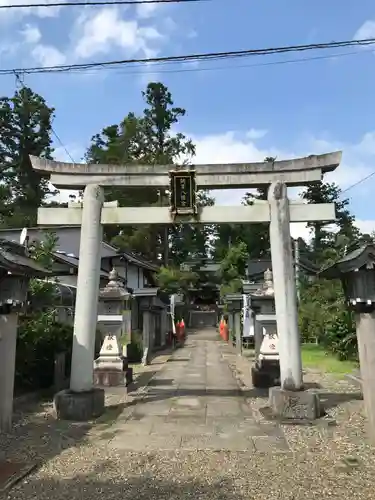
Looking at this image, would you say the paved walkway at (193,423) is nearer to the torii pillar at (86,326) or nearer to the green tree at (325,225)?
the torii pillar at (86,326)

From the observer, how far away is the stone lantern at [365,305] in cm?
705

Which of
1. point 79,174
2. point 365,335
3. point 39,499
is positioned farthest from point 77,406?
point 365,335

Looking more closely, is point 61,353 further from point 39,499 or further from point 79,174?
point 39,499

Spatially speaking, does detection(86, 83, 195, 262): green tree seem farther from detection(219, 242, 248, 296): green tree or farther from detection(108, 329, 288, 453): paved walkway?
detection(108, 329, 288, 453): paved walkway

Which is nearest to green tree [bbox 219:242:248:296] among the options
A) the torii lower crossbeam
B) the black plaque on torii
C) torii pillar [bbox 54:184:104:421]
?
the torii lower crossbeam

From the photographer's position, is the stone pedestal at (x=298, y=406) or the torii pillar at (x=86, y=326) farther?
the torii pillar at (x=86, y=326)

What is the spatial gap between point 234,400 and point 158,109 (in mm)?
37517

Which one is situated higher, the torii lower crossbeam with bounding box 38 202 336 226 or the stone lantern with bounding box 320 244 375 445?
the torii lower crossbeam with bounding box 38 202 336 226

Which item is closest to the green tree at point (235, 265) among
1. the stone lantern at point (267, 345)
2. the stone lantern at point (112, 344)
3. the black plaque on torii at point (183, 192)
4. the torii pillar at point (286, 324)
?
the stone lantern at point (267, 345)

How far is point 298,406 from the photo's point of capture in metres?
8.52

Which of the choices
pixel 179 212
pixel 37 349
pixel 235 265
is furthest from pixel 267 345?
pixel 235 265

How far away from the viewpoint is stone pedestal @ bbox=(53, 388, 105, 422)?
8688mm

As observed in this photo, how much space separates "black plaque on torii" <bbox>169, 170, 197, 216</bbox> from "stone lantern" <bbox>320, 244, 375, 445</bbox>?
10.5 feet

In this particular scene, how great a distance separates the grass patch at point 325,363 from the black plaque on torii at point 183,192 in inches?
360
